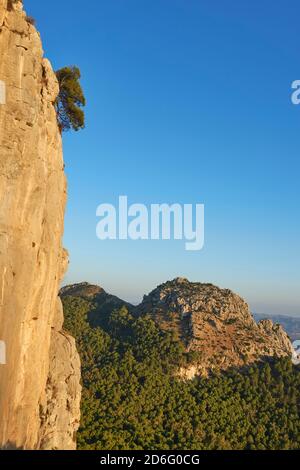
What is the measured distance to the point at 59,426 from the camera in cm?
4966

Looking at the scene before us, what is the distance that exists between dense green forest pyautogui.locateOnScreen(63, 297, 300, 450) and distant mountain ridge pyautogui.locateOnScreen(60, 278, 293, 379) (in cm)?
418

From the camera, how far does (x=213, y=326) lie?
129m

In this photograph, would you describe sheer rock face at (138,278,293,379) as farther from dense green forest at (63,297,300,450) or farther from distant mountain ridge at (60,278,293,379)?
dense green forest at (63,297,300,450)

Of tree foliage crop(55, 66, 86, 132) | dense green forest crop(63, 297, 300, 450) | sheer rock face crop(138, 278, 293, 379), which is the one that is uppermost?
tree foliage crop(55, 66, 86, 132)

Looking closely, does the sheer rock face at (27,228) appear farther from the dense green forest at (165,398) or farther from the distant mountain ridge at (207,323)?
the distant mountain ridge at (207,323)

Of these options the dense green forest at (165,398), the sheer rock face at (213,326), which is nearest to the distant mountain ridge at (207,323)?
the sheer rock face at (213,326)

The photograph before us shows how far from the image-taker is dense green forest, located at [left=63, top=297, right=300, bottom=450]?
79.9 metres

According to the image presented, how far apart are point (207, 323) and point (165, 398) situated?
3682 cm

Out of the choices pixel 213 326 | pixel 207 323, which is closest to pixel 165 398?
pixel 213 326

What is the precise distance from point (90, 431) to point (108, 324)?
68.2 m

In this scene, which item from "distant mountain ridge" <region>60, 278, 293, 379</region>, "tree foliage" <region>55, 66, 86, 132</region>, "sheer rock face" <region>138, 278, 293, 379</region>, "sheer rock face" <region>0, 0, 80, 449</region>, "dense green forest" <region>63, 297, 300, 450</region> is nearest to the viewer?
"sheer rock face" <region>0, 0, 80, 449</region>

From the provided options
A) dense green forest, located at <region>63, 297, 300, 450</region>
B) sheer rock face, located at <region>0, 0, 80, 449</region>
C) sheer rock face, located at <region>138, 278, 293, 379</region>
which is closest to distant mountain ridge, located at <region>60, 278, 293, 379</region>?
sheer rock face, located at <region>138, 278, 293, 379</region>

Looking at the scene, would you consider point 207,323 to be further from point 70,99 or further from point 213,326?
point 70,99
